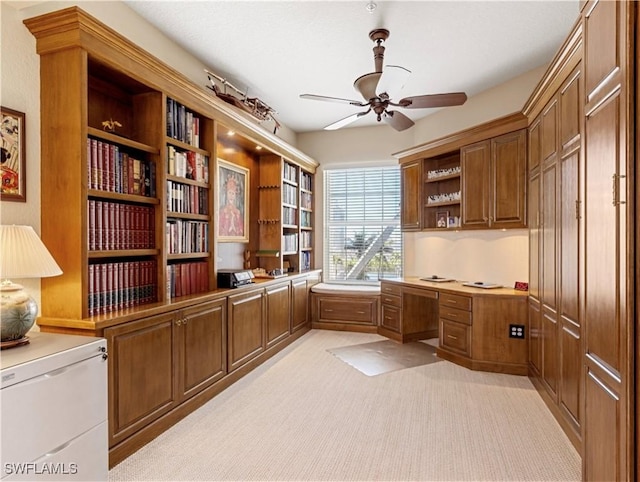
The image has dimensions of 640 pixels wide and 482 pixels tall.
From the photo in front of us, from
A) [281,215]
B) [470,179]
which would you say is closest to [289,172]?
[281,215]

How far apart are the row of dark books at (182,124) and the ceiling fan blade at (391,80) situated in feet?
5.23

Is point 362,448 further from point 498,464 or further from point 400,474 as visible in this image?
point 498,464

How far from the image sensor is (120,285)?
2.52 m

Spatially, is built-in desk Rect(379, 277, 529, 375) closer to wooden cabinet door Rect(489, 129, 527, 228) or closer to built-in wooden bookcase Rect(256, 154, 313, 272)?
wooden cabinet door Rect(489, 129, 527, 228)

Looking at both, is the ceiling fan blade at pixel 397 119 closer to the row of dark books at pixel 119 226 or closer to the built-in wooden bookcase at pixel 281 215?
the built-in wooden bookcase at pixel 281 215

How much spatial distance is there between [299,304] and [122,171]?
3153 mm

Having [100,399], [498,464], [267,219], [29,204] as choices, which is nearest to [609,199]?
[498,464]

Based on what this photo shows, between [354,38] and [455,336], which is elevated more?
[354,38]

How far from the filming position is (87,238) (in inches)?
88.0

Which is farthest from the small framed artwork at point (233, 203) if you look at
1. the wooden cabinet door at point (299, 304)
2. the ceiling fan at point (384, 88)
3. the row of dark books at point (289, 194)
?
the ceiling fan at point (384, 88)

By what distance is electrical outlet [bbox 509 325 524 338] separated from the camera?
144 inches

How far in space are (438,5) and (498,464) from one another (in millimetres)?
3154

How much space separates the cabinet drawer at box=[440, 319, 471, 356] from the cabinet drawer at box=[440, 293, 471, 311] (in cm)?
20

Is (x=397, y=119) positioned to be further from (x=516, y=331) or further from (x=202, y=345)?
(x=202, y=345)
